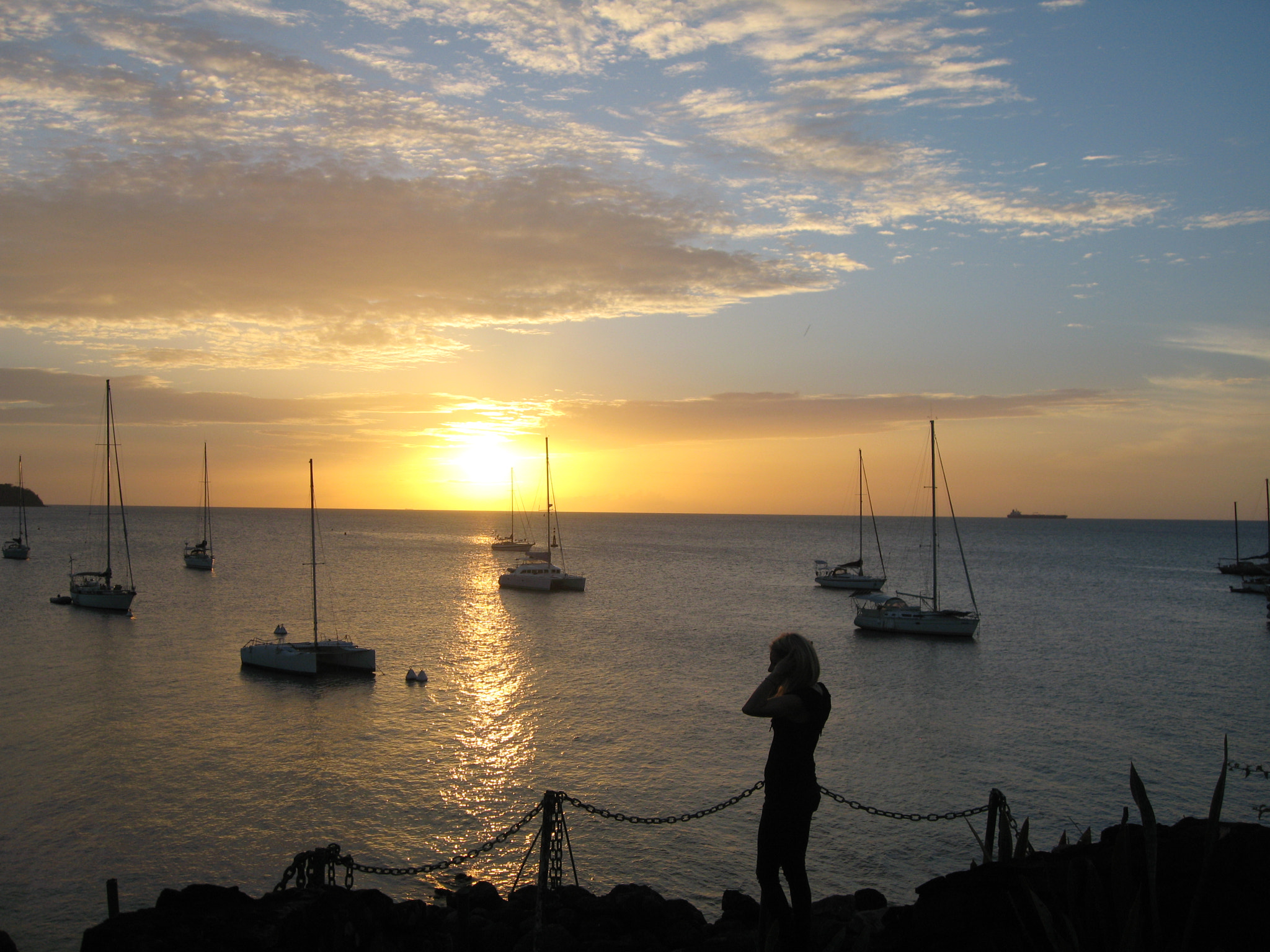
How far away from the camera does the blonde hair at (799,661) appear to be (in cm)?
612

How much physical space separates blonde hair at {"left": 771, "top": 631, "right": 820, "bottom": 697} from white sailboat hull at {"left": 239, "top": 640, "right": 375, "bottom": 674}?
109 ft

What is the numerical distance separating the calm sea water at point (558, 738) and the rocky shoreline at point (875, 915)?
5184mm

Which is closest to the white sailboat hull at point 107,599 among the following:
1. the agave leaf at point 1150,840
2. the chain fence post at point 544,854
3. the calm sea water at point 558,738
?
the calm sea water at point 558,738

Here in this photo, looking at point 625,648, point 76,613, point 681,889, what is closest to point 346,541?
point 76,613

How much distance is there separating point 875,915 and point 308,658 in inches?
1248

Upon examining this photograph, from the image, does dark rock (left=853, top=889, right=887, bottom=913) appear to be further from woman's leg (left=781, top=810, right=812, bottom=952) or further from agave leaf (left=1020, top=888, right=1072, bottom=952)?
agave leaf (left=1020, top=888, right=1072, bottom=952)

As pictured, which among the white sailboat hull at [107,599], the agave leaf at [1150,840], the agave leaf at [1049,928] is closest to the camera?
the agave leaf at [1049,928]

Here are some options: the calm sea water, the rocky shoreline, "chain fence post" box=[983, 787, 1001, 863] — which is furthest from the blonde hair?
the calm sea water

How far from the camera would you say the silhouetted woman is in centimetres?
614

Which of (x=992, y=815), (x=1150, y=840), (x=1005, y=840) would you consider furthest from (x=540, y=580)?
(x=1150, y=840)

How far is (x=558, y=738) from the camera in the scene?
86.4 ft

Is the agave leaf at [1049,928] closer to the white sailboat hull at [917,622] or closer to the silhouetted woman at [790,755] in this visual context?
the silhouetted woman at [790,755]

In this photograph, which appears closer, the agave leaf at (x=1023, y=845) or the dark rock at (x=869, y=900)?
the agave leaf at (x=1023, y=845)

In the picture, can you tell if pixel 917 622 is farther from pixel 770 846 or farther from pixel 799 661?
pixel 799 661
